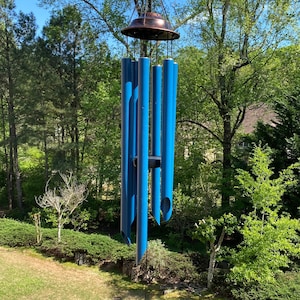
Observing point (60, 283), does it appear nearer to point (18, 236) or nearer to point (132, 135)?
point (18, 236)

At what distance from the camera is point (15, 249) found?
1155cm

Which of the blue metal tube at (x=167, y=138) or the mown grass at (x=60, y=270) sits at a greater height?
the blue metal tube at (x=167, y=138)

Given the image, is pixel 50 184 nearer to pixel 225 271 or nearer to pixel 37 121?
pixel 37 121

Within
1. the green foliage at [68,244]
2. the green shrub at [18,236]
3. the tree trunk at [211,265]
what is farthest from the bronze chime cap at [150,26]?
the green shrub at [18,236]

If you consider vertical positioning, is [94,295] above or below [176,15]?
below

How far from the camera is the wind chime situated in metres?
3.65

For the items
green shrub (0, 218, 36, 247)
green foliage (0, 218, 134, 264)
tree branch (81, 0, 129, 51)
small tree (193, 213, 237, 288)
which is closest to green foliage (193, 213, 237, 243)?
small tree (193, 213, 237, 288)

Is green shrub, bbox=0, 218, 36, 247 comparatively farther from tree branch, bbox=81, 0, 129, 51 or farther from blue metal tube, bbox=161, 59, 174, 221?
blue metal tube, bbox=161, 59, 174, 221

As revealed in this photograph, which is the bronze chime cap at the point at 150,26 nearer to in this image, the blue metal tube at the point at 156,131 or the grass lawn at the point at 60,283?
the blue metal tube at the point at 156,131

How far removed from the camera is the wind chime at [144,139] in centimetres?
365

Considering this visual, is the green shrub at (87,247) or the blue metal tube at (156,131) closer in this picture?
the blue metal tube at (156,131)

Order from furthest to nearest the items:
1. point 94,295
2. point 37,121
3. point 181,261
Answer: point 37,121 → point 181,261 → point 94,295

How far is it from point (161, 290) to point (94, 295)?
1610mm

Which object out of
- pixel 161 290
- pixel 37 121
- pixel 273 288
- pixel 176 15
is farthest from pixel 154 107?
pixel 37 121
